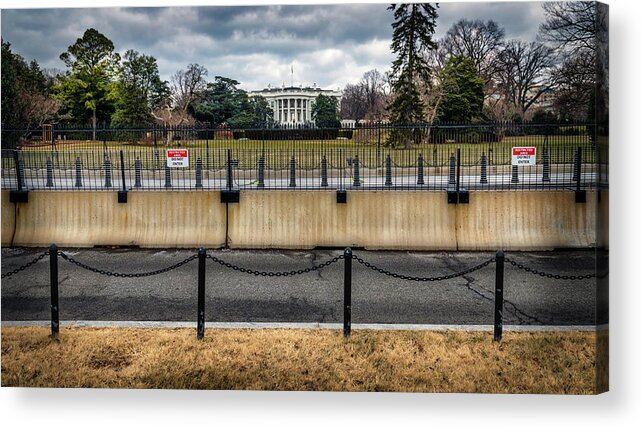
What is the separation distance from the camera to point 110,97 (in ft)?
33.7

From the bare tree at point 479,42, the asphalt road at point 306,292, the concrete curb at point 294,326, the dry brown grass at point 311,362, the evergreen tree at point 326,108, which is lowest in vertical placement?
the dry brown grass at point 311,362

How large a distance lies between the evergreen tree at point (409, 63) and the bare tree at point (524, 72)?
1490 mm

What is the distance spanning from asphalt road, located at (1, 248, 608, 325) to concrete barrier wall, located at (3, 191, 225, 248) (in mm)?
789

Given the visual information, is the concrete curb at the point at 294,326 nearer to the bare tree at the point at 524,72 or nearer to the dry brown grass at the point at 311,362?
the dry brown grass at the point at 311,362

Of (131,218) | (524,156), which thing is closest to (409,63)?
(524,156)

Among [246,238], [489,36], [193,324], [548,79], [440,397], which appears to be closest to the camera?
[440,397]

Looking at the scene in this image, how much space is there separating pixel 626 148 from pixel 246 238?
7444 mm

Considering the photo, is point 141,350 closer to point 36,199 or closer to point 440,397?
point 440,397

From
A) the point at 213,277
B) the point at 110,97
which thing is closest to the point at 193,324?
the point at 213,277

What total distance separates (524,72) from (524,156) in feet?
6.68

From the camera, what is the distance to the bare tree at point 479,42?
31.7ft

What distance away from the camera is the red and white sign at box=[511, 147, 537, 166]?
437 inches

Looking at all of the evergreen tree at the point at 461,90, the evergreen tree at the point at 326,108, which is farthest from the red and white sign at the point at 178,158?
the evergreen tree at the point at 326,108

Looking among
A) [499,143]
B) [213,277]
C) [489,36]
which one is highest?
[489,36]
